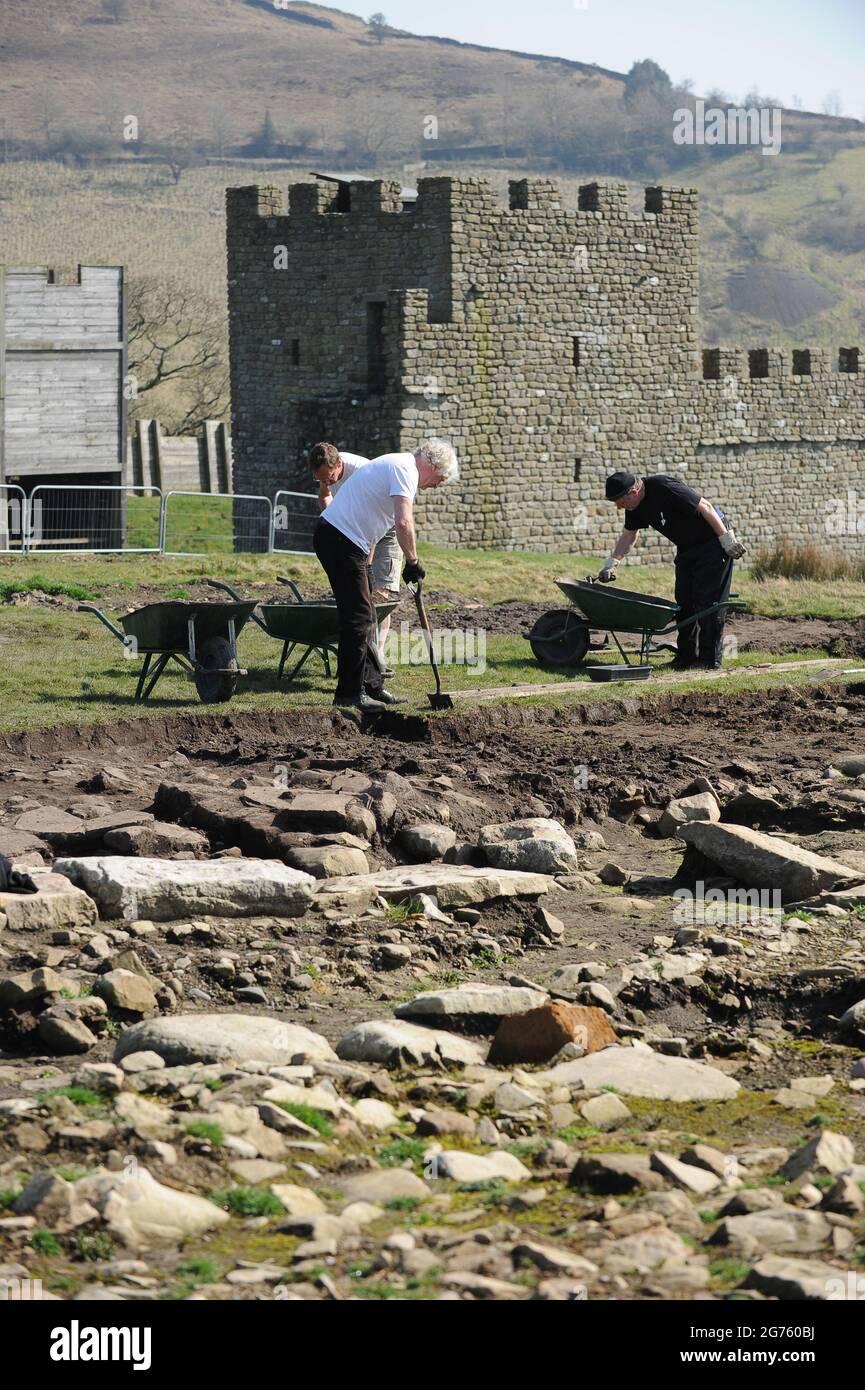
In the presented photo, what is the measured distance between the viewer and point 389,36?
530ft

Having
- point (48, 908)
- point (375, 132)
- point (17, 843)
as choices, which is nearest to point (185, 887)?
point (48, 908)

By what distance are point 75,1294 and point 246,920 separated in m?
3.24

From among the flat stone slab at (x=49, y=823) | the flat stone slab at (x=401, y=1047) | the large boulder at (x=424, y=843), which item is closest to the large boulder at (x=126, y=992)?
the flat stone slab at (x=401, y=1047)

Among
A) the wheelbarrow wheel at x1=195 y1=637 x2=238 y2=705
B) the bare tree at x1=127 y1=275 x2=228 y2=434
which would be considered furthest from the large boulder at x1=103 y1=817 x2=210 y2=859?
the bare tree at x1=127 y1=275 x2=228 y2=434

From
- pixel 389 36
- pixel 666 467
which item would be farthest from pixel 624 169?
pixel 666 467

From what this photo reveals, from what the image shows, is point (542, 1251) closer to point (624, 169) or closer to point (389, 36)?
point (624, 169)

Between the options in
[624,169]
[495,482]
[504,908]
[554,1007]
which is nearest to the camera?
[554,1007]

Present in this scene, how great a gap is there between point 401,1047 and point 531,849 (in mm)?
2828

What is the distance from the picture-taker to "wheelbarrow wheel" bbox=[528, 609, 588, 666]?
536 inches

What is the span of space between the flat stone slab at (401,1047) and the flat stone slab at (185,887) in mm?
1515

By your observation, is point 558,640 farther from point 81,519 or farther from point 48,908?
point 81,519

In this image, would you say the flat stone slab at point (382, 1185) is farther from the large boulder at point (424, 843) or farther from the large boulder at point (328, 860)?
the large boulder at point (424, 843)

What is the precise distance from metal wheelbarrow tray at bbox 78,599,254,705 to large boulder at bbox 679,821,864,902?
4027 millimetres

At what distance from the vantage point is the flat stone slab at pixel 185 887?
7.09 m
